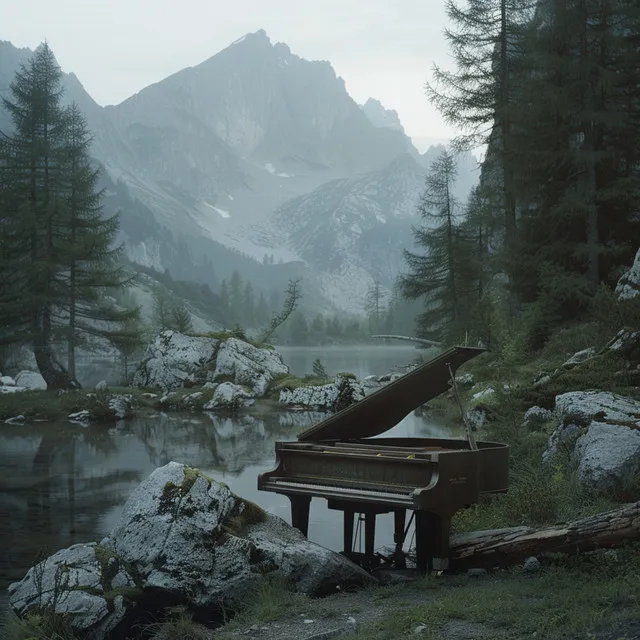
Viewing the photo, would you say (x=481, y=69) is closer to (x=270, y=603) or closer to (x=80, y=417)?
(x=80, y=417)

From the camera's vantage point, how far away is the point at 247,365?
105ft

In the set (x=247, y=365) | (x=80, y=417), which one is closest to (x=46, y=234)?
(x=80, y=417)

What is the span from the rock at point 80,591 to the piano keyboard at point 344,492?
A: 1.78m

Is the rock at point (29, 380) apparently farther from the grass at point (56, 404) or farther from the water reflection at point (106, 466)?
the water reflection at point (106, 466)

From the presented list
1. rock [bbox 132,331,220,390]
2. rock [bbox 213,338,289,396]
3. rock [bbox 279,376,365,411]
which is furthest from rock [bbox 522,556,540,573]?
rock [bbox 132,331,220,390]

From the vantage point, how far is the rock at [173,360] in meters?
31.8

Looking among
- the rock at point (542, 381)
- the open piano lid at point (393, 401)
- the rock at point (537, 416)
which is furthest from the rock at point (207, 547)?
the rock at point (542, 381)

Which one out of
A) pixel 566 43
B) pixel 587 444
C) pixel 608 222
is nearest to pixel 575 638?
pixel 587 444

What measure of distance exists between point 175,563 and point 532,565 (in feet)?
10.5

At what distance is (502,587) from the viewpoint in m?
6.23

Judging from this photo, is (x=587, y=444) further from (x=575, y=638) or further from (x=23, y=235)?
(x=23, y=235)

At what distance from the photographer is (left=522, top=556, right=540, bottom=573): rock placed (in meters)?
6.64

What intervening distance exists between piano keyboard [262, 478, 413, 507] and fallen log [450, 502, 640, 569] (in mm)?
1047

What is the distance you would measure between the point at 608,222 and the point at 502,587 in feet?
56.1
